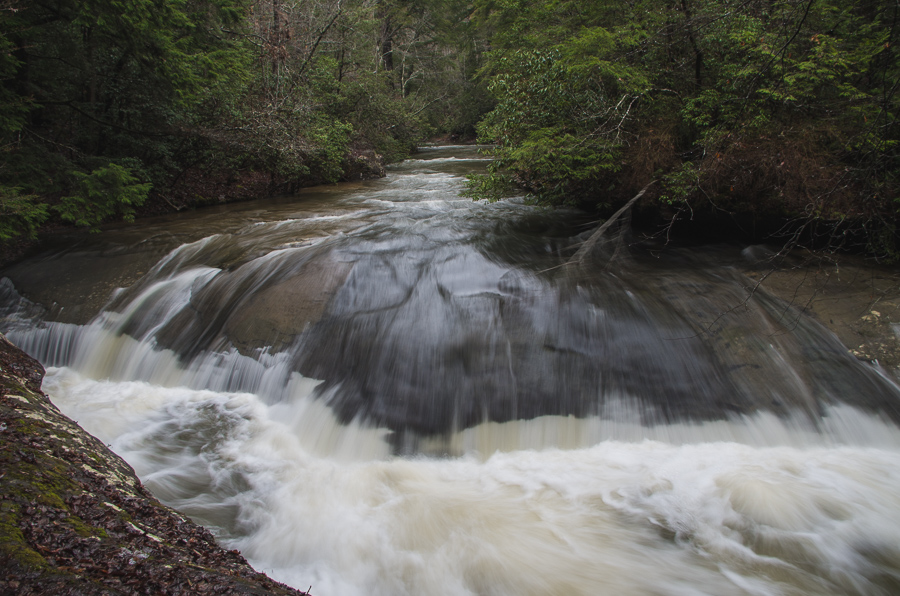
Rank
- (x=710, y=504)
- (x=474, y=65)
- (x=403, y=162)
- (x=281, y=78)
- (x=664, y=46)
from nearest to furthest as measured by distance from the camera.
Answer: (x=710, y=504), (x=664, y=46), (x=281, y=78), (x=403, y=162), (x=474, y=65)

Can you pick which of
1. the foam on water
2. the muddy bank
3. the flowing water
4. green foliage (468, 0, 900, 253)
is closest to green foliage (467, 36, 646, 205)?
green foliage (468, 0, 900, 253)

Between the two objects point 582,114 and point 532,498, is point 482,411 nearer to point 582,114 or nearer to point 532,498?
point 532,498

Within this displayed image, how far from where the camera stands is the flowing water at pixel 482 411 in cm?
349

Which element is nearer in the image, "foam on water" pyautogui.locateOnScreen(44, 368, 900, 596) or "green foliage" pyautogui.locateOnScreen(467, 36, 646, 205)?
"foam on water" pyautogui.locateOnScreen(44, 368, 900, 596)

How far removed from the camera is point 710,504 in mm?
3857

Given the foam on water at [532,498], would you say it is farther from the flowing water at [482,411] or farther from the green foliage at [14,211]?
the green foliage at [14,211]

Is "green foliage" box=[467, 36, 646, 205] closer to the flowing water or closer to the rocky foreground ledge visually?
the flowing water

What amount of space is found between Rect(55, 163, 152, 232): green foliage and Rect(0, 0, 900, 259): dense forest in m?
0.03

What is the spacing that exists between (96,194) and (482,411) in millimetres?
6556

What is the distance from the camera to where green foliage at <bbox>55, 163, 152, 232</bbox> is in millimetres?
6949

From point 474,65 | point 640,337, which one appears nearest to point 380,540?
point 640,337

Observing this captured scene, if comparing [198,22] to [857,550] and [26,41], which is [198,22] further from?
[857,550]

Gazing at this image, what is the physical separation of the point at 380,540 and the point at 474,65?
35.4 m

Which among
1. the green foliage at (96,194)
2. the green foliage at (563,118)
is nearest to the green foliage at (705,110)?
the green foliage at (563,118)
